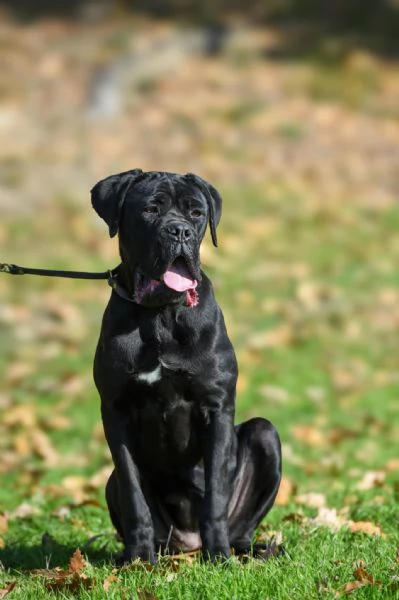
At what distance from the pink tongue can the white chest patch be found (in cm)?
36

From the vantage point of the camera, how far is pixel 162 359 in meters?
4.95

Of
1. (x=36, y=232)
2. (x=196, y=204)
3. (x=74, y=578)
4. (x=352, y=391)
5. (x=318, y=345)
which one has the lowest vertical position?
(x=74, y=578)

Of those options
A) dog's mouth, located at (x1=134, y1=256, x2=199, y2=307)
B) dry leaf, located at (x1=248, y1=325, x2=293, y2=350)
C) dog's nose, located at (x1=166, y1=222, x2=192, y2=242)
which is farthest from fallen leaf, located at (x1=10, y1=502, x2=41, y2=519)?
dry leaf, located at (x1=248, y1=325, x2=293, y2=350)

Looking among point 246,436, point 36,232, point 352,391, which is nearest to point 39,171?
point 36,232

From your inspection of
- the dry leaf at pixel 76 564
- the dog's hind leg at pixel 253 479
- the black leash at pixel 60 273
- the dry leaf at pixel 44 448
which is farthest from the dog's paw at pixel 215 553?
the dry leaf at pixel 44 448

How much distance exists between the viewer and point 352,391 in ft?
36.1

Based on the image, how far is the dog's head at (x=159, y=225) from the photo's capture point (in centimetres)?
488

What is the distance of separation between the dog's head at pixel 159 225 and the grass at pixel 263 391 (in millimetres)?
1229

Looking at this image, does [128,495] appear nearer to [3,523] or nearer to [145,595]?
[145,595]

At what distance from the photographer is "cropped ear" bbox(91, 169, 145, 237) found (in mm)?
5113

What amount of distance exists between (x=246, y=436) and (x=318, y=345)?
6794 mm

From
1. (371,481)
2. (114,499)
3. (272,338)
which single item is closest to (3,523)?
(114,499)

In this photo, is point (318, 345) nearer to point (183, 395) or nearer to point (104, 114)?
point (183, 395)

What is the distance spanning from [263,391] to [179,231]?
6171 millimetres
